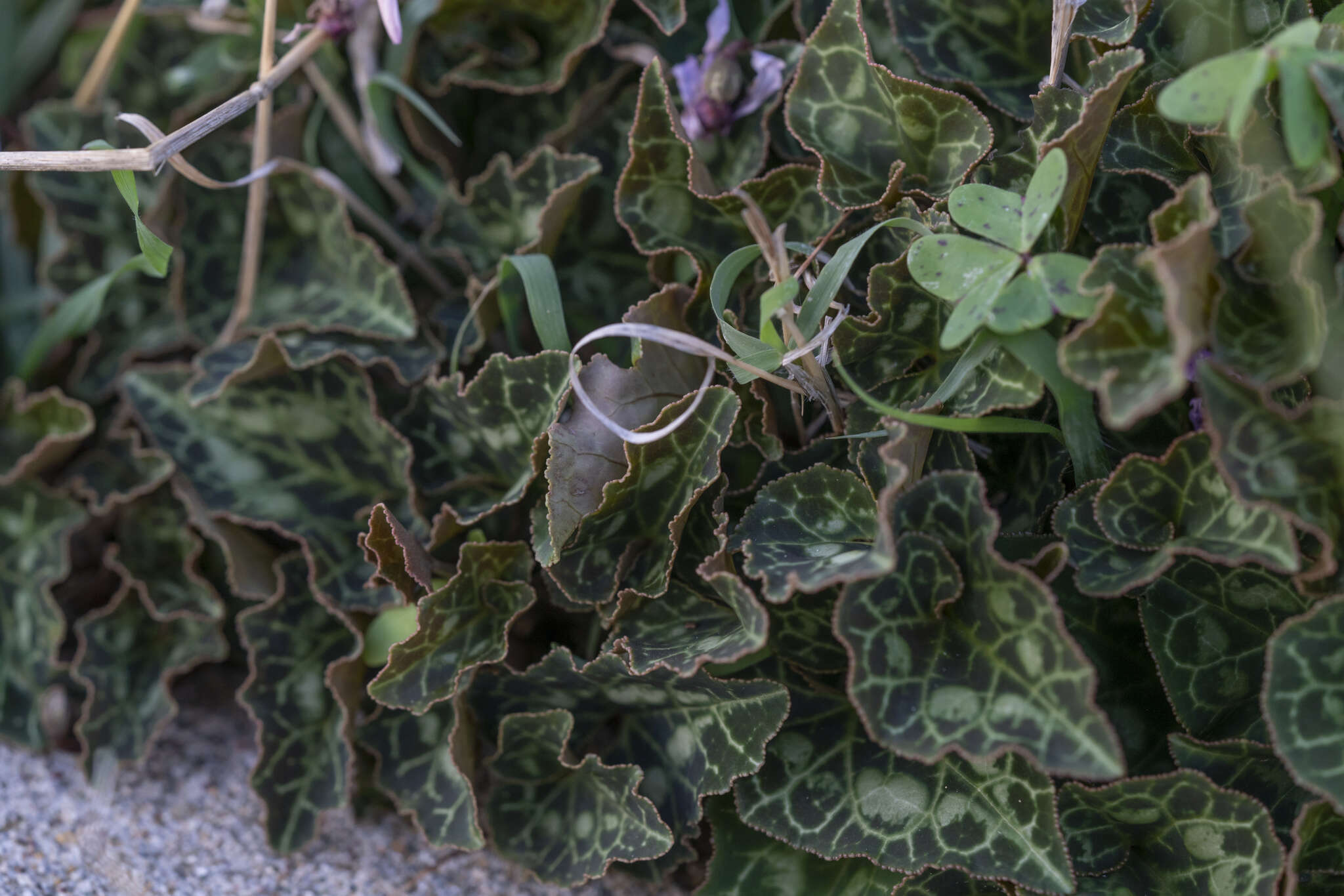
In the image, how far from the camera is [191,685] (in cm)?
144

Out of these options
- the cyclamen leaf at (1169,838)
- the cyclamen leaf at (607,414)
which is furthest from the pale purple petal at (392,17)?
the cyclamen leaf at (1169,838)

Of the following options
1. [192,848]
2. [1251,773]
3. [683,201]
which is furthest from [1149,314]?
[192,848]

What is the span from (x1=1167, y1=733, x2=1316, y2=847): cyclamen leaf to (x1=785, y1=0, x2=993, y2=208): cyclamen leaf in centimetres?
55

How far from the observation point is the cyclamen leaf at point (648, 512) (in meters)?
0.99

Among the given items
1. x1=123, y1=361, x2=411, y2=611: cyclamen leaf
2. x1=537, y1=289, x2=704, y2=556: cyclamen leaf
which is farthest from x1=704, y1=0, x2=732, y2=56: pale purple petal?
x1=123, y1=361, x2=411, y2=611: cyclamen leaf

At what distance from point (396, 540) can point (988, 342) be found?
556 millimetres

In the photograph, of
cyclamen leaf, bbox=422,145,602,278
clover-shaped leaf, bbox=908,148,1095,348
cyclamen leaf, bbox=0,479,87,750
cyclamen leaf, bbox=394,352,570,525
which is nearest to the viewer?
clover-shaped leaf, bbox=908,148,1095,348

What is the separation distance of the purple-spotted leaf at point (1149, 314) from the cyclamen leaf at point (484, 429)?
1.56ft

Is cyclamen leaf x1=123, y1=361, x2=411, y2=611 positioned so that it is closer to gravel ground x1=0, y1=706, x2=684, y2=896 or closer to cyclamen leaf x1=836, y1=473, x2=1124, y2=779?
gravel ground x1=0, y1=706, x2=684, y2=896

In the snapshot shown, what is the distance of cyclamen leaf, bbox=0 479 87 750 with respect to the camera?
132 cm

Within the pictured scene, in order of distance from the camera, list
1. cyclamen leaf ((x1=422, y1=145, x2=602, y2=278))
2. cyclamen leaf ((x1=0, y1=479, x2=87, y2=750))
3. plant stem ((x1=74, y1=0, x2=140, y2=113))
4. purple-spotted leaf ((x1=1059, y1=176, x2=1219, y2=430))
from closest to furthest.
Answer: purple-spotted leaf ((x1=1059, y1=176, x2=1219, y2=430)) < cyclamen leaf ((x1=422, y1=145, x2=602, y2=278)) < cyclamen leaf ((x1=0, y1=479, x2=87, y2=750)) < plant stem ((x1=74, y1=0, x2=140, y2=113))

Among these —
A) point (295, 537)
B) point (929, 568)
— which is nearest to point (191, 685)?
point (295, 537)

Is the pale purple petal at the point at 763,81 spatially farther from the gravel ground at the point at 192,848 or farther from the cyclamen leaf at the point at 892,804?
the gravel ground at the point at 192,848

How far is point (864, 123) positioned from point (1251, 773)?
0.69 meters
